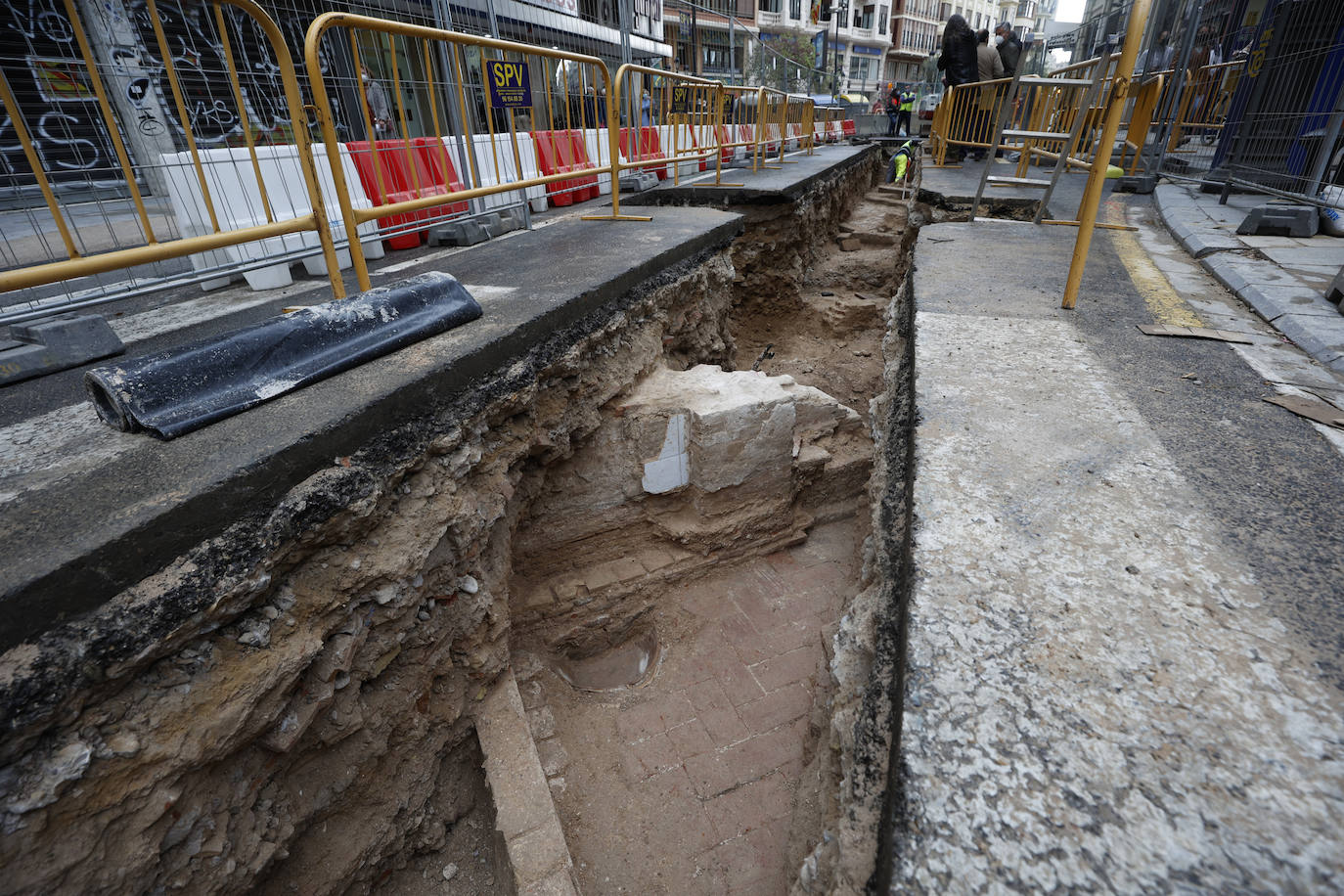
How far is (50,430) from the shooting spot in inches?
84.3

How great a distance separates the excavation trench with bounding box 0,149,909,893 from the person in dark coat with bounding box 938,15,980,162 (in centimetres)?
902

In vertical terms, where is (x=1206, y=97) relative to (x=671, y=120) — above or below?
above

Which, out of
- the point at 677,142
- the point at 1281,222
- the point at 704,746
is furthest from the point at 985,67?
the point at 704,746

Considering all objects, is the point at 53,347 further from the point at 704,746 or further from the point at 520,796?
the point at 704,746

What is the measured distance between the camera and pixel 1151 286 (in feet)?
12.4

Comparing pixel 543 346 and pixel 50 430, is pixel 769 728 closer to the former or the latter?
pixel 543 346

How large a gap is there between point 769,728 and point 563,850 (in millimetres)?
1242

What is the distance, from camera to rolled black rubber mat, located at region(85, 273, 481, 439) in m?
2.01

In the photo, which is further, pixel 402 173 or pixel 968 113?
pixel 968 113

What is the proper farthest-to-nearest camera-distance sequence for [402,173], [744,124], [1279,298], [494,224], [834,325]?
[744,124]
[834,325]
[494,224]
[402,173]
[1279,298]

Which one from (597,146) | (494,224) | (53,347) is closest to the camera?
(53,347)

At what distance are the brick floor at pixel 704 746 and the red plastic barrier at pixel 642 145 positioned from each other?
16.3 ft

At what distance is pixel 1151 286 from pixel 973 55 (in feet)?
Result: 30.9

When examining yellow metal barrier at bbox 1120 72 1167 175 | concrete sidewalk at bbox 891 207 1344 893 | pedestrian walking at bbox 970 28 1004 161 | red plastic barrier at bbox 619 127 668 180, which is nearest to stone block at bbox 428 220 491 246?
red plastic barrier at bbox 619 127 668 180
